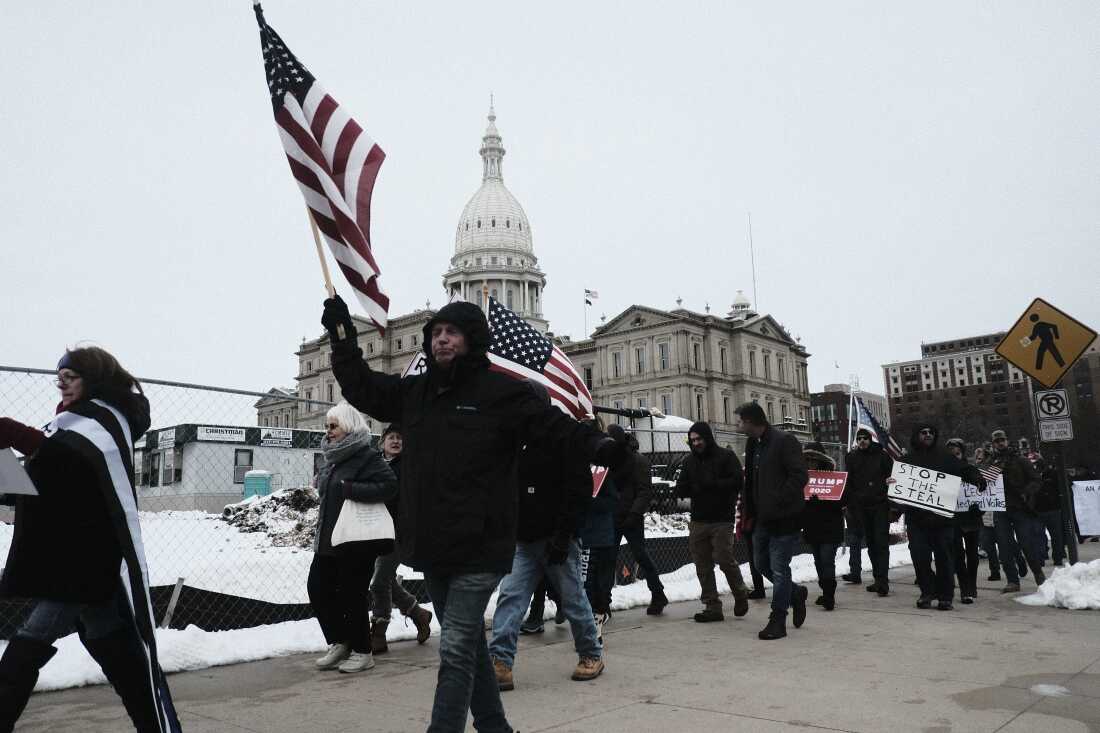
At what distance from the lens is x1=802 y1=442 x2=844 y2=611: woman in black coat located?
9.02 m

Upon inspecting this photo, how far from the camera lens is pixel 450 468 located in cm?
339

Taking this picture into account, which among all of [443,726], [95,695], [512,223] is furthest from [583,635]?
[512,223]

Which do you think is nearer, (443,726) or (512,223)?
(443,726)

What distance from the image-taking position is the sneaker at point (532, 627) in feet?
25.3

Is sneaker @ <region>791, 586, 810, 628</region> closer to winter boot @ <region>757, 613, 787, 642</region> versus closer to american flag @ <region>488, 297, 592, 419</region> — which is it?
winter boot @ <region>757, 613, 787, 642</region>

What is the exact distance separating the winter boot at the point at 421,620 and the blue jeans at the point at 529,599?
1.49 m

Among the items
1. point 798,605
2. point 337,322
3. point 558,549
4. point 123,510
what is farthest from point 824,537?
point 123,510

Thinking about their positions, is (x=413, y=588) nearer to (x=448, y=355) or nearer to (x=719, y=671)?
(x=719, y=671)

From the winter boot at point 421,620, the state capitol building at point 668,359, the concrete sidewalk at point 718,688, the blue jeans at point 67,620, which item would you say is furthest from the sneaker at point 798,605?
the state capitol building at point 668,359

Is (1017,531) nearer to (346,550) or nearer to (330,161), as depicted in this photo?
(346,550)

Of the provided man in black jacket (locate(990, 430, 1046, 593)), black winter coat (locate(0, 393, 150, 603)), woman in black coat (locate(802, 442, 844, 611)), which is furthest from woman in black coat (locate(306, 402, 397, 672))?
man in black jacket (locate(990, 430, 1046, 593))

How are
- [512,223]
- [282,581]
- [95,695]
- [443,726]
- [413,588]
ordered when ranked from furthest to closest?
[512,223]
[282,581]
[413,588]
[95,695]
[443,726]

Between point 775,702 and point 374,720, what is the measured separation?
2.17 metres

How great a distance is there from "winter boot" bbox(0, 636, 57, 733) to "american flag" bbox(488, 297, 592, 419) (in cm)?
422
